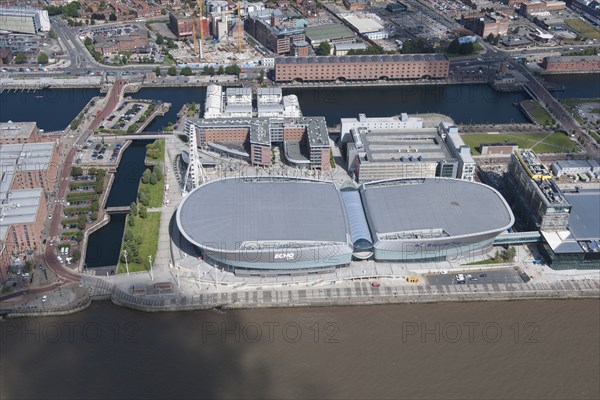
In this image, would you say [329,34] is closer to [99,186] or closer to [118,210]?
[99,186]


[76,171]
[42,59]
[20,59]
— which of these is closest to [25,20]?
[20,59]

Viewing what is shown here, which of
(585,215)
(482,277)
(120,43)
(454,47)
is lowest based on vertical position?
(482,277)

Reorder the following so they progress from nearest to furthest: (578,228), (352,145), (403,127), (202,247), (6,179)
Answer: (202,247)
(578,228)
(6,179)
(352,145)
(403,127)

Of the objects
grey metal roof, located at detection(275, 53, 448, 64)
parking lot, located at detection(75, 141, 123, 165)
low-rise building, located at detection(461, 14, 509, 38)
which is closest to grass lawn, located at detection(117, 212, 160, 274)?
parking lot, located at detection(75, 141, 123, 165)

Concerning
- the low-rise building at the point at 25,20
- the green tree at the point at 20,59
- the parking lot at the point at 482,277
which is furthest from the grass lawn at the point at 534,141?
the low-rise building at the point at 25,20

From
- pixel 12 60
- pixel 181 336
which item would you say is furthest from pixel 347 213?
pixel 12 60

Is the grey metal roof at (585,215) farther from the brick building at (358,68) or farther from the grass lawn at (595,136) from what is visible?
the brick building at (358,68)

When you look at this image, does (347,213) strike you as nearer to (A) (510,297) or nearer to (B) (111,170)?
(A) (510,297)
